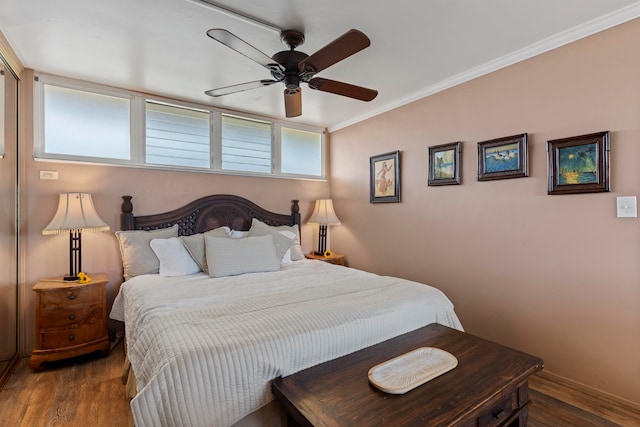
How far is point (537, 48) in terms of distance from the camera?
7.63 feet

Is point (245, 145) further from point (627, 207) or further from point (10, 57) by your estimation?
point (627, 207)

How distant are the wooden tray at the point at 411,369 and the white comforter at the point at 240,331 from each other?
24cm

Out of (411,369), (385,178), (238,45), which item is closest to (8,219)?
(238,45)

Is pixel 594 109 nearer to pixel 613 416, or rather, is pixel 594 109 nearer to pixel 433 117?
pixel 433 117

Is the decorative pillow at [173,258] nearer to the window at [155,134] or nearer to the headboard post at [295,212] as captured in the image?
the window at [155,134]

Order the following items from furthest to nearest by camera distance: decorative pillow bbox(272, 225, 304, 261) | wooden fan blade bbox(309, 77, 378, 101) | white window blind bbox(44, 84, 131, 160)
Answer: decorative pillow bbox(272, 225, 304, 261)
white window blind bbox(44, 84, 131, 160)
wooden fan blade bbox(309, 77, 378, 101)

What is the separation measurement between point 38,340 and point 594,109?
14.4 feet

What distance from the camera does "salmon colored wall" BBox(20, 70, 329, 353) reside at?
8.82 ft

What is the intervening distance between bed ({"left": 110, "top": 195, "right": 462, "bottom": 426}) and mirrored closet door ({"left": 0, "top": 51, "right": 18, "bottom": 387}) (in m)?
0.74

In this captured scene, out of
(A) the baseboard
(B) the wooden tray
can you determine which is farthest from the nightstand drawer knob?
(A) the baseboard

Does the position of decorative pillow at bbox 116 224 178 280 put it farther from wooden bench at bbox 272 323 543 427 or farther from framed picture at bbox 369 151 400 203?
framed picture at bbox 369 151 400 203

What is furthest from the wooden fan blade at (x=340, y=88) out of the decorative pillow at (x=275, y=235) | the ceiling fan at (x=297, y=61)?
the decorative pillow at (x=275, y=235)

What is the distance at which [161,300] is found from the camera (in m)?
1.92

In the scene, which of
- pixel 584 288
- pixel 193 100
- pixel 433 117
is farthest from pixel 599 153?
pixel 193 100
